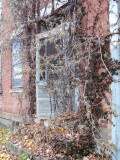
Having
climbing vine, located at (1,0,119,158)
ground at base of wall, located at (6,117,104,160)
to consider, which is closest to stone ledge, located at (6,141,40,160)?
ground at base of wall, located at (6,117,104,160)

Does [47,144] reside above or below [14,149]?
above

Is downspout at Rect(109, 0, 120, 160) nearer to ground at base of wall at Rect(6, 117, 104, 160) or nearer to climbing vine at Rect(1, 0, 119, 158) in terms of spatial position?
climbing vine at Rect(1, 0, 119, 158)

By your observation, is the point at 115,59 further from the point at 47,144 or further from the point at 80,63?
the point at 47,144

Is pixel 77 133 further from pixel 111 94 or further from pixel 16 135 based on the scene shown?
pixel 16 135

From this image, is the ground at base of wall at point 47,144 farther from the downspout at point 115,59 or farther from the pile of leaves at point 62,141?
the downspout at point 115,59

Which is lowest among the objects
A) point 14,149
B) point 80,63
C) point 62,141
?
point 14,149

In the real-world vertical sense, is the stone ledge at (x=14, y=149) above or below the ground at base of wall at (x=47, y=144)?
below

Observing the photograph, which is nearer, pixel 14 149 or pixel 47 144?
pixel 47 144

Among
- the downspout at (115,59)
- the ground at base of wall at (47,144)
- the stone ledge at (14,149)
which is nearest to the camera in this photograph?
A: the downspout at (115,59)

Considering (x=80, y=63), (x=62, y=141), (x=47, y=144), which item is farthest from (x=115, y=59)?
(x=47, y=144)

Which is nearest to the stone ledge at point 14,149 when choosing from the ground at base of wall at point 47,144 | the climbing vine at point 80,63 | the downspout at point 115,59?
the ground at base of wall at point 47,144

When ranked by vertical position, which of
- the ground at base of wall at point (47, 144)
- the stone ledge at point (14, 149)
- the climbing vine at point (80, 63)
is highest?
the climbing vine at point (80, 63)

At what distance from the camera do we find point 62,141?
13.8 ft

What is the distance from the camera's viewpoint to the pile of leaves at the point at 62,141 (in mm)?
4117
